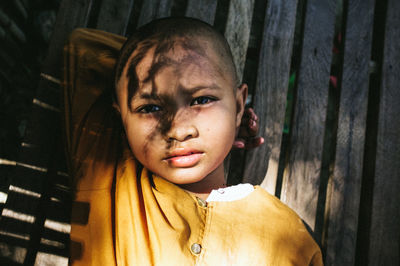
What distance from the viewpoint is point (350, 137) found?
5.86ft

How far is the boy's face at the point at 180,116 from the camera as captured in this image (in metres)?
1.03

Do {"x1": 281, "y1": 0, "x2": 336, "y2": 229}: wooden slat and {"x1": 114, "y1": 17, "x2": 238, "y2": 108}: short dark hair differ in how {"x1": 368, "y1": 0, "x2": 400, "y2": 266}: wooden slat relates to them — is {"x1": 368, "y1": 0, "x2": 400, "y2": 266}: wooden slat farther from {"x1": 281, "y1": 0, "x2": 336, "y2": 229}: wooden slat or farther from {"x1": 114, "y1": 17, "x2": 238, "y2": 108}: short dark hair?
{"x1": 114, "y1": 17, "x2": 238, "y2": 108}: short dark hair

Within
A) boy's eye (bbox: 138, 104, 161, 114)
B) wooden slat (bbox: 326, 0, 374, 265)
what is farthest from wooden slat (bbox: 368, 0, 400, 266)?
boy's eye (bbox: 138, 104, 161, 114)

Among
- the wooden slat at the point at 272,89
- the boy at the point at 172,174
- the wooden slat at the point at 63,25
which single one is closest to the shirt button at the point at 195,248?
the boy at the point at 172,174

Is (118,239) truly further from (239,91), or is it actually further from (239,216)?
(239,91)

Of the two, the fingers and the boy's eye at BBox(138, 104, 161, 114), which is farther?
the fingers

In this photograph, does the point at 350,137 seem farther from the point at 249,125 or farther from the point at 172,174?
the point at 172,174

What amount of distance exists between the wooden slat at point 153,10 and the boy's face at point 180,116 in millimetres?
724

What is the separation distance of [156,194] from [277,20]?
1502 mm

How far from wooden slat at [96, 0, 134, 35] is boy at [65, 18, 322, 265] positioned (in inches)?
22.1

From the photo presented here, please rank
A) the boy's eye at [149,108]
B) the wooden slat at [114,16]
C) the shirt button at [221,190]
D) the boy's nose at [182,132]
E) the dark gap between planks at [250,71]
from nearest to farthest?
the boy's nose at [182,132] < the boy's eye at [149,108] < the shirt button at [221,190] < the wooden slat at [114,16] < the dark gap between planks at [250,71]

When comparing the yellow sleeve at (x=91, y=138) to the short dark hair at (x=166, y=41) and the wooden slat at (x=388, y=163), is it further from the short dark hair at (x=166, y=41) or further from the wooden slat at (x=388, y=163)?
the wooden slat at (x=388, y=163)

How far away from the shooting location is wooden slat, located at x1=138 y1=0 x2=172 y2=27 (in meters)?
1.70

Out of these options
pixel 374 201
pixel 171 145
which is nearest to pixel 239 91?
pixel 171 145
